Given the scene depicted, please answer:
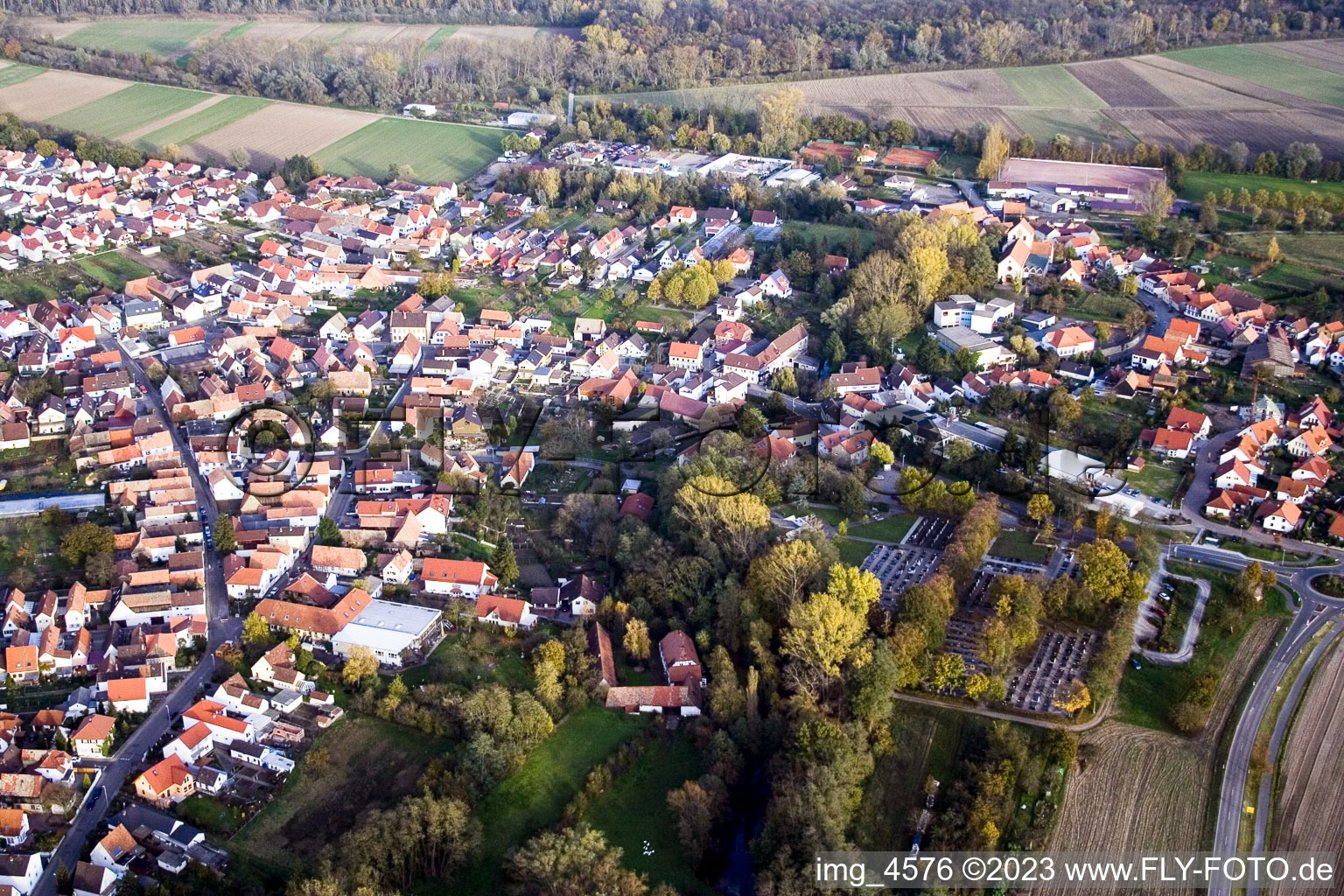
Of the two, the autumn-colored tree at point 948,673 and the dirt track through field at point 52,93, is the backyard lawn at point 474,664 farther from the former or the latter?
the dirt track through field at point 52,93

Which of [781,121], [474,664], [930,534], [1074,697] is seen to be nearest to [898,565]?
[930,534]

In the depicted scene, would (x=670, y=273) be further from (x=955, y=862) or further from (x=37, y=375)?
(x=955, y=862)

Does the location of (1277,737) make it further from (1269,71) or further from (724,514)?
(1269,71)

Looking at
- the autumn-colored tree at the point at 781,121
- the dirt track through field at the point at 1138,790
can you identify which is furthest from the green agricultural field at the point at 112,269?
the dirt track through field at the point at 1138,790

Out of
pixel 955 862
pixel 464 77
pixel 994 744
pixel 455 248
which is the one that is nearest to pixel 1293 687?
pixel 994 744

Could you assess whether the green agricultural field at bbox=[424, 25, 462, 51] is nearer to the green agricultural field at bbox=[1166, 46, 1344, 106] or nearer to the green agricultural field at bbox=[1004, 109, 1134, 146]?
the green agricultural field at bbox=[1004, 109, 1134, 146]
